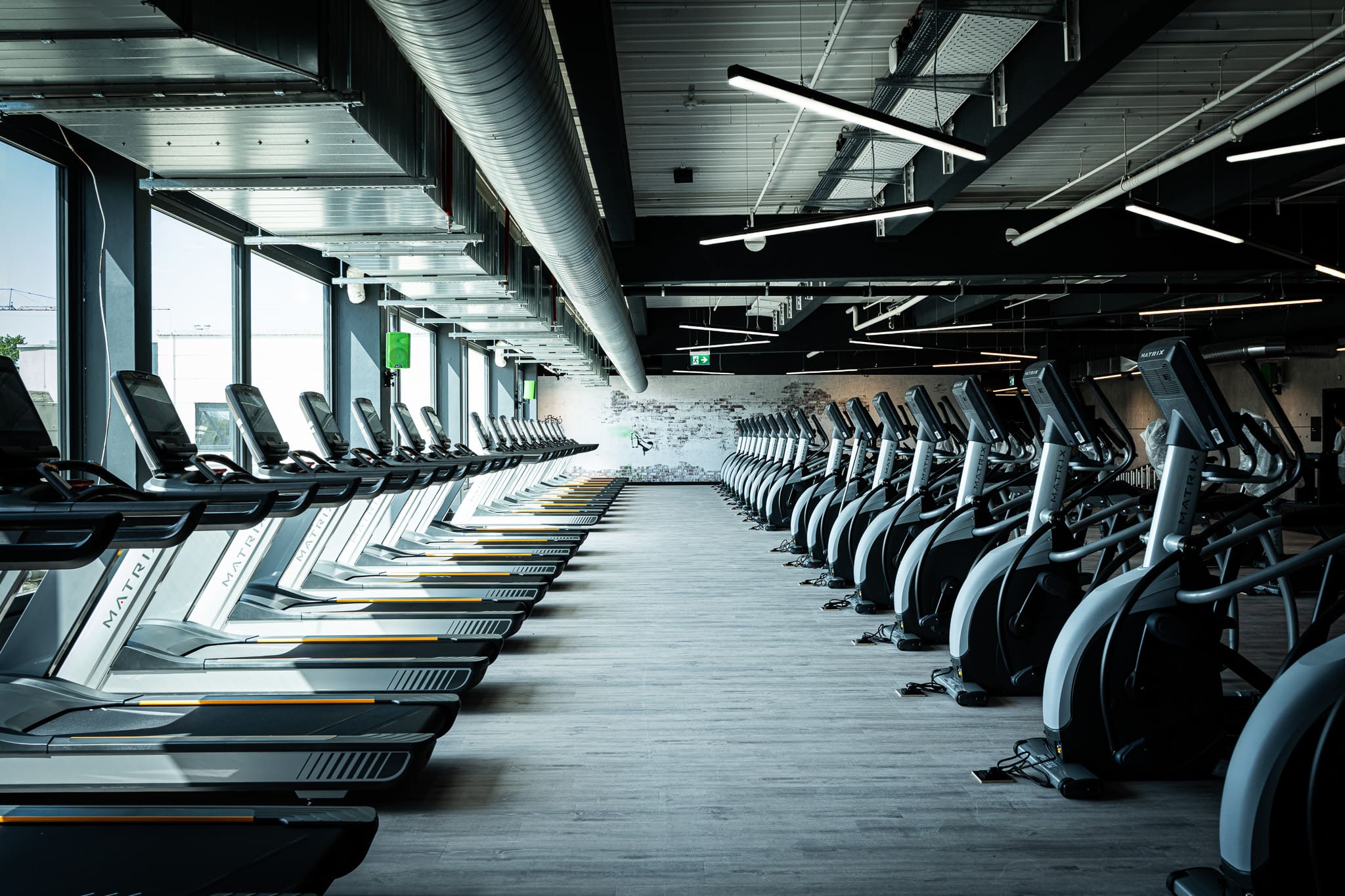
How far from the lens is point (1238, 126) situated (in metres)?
5.33

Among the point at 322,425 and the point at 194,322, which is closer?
the point at 322,425

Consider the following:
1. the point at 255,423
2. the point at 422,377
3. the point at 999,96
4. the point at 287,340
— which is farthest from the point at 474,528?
the point at 999,96

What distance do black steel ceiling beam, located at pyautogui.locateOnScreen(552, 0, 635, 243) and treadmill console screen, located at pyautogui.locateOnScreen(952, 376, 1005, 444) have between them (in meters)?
2.31

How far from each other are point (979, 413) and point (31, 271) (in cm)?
465

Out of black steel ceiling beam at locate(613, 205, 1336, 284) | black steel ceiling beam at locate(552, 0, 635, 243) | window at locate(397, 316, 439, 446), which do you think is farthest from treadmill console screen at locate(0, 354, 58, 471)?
window at locate(397, 316, 439, 446)

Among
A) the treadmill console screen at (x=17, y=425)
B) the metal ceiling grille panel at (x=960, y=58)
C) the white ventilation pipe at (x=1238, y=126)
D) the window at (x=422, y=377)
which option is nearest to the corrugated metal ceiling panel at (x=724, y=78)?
the metal ceiling grille panel at (x=960, y=58)

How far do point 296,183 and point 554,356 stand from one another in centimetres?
952

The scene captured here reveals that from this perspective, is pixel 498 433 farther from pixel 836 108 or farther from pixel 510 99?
pixel 510 99

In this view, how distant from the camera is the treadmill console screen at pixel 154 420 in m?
3.38

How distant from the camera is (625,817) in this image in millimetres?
2760

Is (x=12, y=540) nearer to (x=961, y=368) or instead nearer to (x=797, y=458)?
(x=797, y=458)

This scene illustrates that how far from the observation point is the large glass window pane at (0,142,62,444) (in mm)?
4457

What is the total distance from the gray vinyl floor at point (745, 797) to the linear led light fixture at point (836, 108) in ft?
8.40

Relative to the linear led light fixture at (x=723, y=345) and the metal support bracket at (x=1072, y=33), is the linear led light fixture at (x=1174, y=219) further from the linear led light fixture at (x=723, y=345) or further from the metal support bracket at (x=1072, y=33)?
the linear led light fixture at (x=723, y=345)
